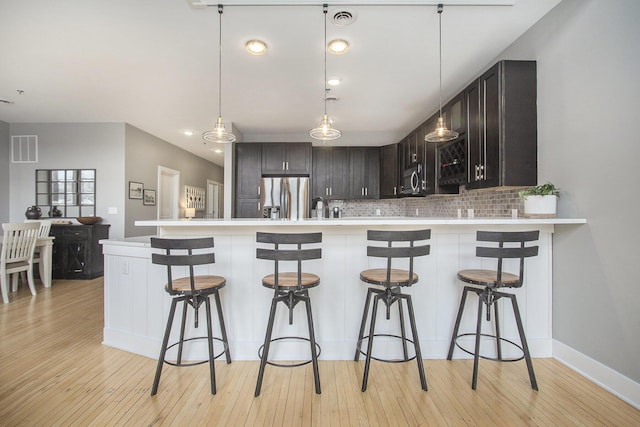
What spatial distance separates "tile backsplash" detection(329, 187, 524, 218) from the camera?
272cm

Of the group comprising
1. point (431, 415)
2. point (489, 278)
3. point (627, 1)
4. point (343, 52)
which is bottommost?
point (431, 415)

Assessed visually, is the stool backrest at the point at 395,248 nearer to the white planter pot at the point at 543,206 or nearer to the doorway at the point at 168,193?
the white planter pot at the point at 543,206

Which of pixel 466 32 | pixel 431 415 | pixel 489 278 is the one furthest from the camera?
pixel 466 32

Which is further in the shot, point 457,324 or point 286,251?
point 457,324

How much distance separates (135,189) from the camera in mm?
5152

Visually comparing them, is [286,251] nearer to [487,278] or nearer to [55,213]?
[487,278]

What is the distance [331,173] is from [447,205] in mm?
2048

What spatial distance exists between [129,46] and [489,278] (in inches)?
137

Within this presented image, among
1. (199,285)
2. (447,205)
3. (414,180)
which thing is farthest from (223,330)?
(447,205)

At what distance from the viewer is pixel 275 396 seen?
66.9 inches

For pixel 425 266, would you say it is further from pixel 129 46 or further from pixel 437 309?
pixel 129 46

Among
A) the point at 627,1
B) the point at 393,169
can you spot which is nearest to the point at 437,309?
the point at 627,1

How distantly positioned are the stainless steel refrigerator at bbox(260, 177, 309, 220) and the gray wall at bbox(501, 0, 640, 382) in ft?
11.1

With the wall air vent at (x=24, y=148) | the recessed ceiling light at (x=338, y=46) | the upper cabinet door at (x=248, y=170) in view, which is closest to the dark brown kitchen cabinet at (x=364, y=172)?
the upper cabinet door at (x=248, y=170)
